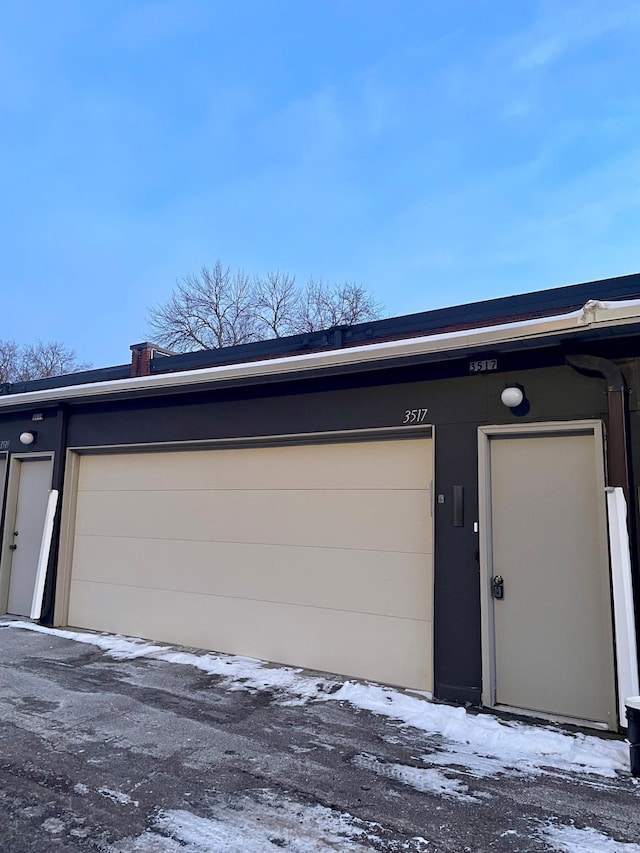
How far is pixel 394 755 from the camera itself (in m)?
3.53

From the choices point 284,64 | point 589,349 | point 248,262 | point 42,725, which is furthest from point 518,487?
point 248,262

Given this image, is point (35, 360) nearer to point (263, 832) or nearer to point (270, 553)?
point (270, 553)

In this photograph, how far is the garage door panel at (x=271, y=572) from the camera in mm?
5012

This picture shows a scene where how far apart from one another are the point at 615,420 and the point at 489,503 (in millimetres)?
1148

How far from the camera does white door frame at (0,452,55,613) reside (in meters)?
7.73

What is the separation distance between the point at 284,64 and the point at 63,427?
8637 millimetres

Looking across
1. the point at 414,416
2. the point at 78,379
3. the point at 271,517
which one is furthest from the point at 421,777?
the point at 78,379

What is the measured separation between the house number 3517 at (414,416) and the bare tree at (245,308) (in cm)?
1844

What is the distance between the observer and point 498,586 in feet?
14.7

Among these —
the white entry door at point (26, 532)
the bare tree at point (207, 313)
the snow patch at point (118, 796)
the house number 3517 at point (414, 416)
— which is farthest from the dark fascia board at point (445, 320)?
the bare tree at point (207, 313)

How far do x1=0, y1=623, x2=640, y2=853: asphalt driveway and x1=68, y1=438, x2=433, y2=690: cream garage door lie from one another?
2.88 ft

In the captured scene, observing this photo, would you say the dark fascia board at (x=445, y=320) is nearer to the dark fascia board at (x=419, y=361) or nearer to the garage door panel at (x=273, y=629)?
the dark fascia board at (x=419, y=361)

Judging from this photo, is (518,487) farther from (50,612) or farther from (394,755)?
(50,612)

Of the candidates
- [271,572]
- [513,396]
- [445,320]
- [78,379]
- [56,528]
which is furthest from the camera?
[78,379]
